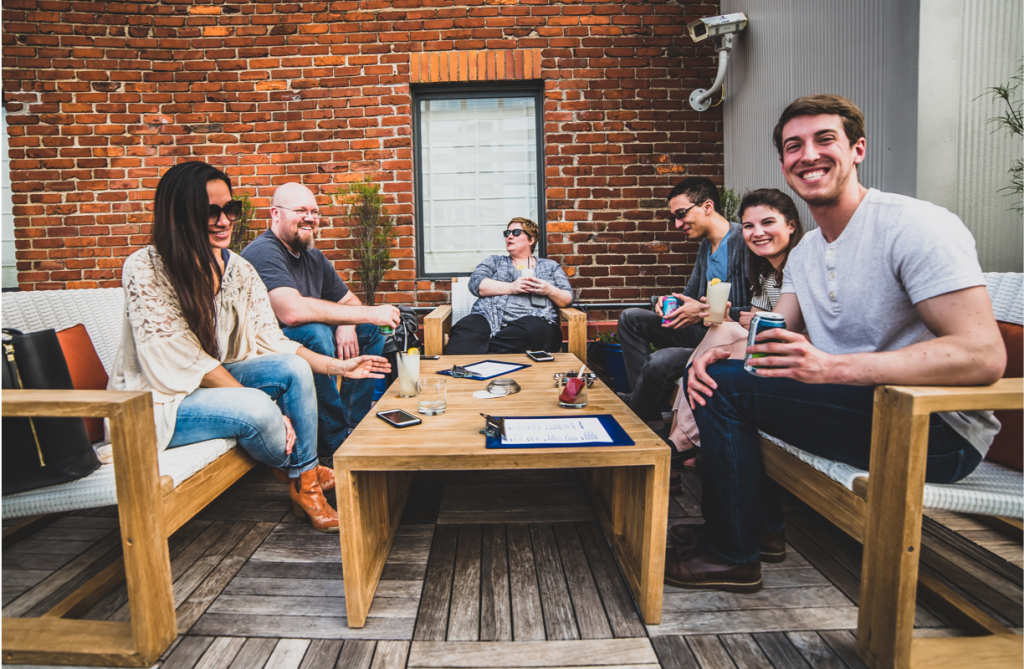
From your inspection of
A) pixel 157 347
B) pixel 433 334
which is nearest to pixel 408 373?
pixel 157 347

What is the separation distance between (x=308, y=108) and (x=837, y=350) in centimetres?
351

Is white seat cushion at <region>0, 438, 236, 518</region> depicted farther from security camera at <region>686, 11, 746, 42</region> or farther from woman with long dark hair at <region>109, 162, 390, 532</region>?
security camera at <region>686, 11, 746, 42</region>

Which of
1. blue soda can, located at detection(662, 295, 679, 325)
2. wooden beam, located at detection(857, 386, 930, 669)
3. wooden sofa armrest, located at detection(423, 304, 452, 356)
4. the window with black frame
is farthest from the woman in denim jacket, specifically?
wooden beam, located at detection(857, 386, 930, 669)

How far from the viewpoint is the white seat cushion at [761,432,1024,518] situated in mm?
1019

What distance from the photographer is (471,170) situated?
151 inches

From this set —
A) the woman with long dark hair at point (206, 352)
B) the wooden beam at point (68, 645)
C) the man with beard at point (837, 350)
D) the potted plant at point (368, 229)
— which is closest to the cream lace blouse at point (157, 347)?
the woman with long dark hair at point (206, 352)

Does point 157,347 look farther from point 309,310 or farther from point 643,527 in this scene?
point 643,527

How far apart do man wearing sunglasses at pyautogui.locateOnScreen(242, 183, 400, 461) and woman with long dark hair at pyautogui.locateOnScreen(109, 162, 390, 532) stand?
18.7 inches

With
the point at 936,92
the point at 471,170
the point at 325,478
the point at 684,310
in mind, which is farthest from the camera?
the point at 471,170

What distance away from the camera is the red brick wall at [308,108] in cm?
352

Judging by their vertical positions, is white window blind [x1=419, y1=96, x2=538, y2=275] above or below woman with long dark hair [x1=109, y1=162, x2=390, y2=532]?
above

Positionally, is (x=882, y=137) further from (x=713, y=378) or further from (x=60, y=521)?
(x=60, y=521)

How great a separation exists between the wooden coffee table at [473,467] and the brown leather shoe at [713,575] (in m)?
0.12

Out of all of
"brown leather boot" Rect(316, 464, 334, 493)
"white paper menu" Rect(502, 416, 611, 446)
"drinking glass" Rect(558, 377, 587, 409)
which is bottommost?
"brown leather boot" Rect(316, 464, 334, 493)
